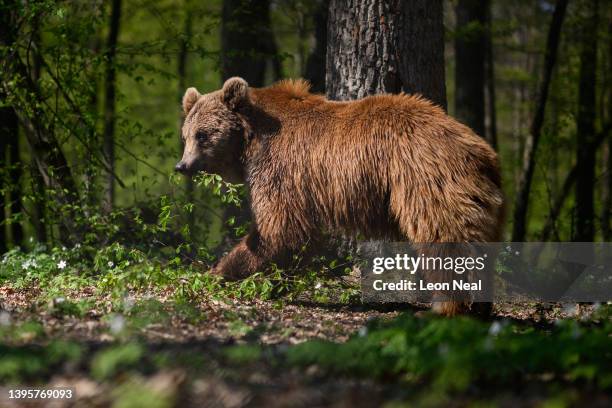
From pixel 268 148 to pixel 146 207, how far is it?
3.41 m

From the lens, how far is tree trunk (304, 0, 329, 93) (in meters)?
10.7

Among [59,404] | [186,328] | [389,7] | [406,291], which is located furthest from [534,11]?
[59,404]

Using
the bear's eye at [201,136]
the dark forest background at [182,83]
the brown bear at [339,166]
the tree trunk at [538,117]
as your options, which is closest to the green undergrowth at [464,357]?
the brown bear at [339,166]

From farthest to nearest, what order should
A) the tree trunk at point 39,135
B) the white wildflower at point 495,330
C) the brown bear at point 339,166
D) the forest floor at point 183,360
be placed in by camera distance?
the tree trunk at point 39,135, the brown bear at point 339,166, the white wildflower at point 495,330, the forest floor at point 183,360

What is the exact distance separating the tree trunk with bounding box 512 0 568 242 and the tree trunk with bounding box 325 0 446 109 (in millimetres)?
4046

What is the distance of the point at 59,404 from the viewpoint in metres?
3.71

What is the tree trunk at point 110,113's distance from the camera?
9781mm

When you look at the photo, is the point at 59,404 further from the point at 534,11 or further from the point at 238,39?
the point at 534,11

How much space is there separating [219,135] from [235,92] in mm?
474

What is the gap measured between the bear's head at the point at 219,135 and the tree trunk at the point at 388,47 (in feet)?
4.21

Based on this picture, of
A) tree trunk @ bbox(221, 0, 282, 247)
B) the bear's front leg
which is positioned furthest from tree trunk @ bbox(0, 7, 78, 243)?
the bear's front leg

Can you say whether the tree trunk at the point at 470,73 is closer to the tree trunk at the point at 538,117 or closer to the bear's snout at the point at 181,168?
the tree trunk at the point at 538,117

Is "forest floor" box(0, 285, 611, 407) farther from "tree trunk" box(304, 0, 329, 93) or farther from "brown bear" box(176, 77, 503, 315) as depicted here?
"tree trunk" box(304, 0, 329, 93)

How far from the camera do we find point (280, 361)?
14.7ft
